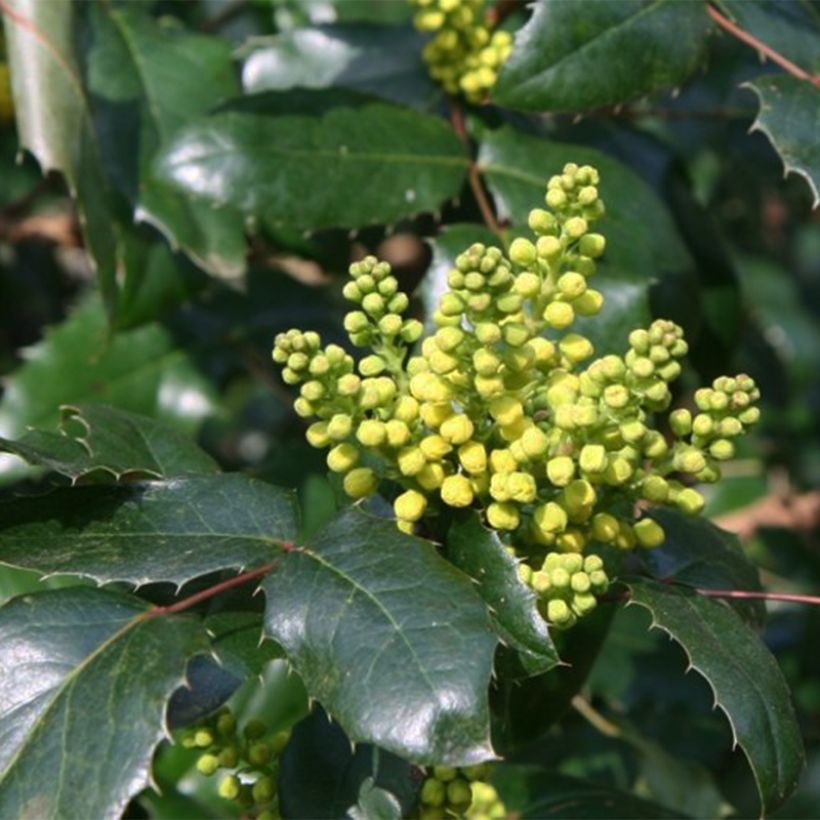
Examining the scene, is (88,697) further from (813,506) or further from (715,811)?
(813,506)

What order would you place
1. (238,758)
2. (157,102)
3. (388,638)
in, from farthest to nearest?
(157,102) → (238,758) → (388,638)

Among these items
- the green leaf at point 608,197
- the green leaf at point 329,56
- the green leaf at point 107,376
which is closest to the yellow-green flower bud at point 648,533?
the green leaf at point 608,197

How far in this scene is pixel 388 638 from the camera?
106 cm

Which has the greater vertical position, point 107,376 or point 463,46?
point 463,46

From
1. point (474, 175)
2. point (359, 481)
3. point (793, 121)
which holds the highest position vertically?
point (793, 121)

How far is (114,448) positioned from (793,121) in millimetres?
685

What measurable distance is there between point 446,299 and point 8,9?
804 mm

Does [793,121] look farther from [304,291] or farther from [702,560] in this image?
[304,291]

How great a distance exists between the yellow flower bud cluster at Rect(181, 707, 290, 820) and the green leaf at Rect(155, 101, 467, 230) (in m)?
0.60

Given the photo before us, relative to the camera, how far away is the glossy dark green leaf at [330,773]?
1.24 m

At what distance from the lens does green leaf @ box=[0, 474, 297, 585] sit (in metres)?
1.15

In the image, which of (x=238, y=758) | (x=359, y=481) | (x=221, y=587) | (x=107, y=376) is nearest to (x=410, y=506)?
(x=359, y=481)

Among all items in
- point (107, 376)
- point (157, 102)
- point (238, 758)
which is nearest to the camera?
point (238, 758)

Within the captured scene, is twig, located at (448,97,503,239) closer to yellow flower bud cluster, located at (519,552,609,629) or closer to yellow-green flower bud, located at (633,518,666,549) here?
yellow-green flower bud, located at (633,518,666,549)
